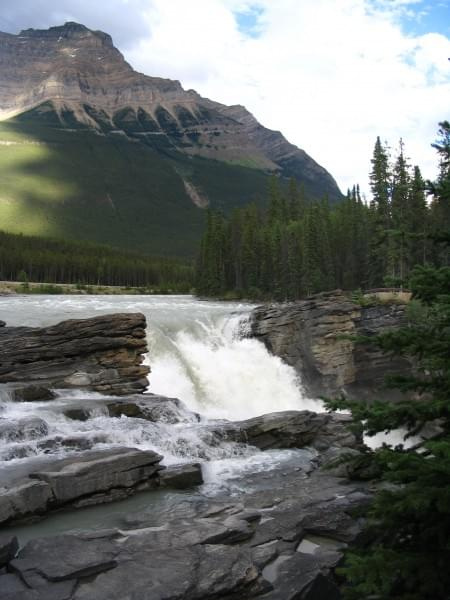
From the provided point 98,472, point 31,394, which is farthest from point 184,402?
point 98,472

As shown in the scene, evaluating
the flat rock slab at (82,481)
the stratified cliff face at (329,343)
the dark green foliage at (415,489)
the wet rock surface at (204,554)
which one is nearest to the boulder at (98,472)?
the flat rock slab at (82,481)

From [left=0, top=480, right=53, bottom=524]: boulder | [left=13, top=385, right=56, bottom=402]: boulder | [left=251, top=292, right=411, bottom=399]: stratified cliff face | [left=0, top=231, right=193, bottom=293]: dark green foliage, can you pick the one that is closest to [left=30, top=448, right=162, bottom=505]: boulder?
[left=0, top=480, right=53, bottom=524]: boulder

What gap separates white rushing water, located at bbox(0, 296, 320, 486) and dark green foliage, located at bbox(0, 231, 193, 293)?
2919 inches

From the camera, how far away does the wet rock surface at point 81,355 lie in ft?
91.7

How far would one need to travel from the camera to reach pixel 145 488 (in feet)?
60.0

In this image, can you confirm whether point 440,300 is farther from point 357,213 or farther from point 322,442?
point 357,213

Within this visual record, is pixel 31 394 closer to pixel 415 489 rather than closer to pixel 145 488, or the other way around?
pixel 145 488

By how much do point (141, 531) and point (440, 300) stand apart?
1034cm

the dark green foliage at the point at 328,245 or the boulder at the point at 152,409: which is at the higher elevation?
the dark green foliage at the point at 328,245

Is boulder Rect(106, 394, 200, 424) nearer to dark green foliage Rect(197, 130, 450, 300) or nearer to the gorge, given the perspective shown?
the gorge

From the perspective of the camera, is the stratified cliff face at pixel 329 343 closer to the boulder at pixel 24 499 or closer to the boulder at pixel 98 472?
the boulder at pixel 98 472

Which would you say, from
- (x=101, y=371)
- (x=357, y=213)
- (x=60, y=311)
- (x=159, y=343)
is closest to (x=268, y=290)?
(x=357, y=213)

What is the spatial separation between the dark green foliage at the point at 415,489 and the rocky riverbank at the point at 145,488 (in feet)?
4.34

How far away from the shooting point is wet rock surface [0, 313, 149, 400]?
27.9 m
